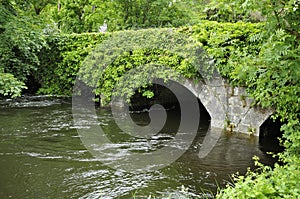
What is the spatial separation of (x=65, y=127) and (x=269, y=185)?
6200mm

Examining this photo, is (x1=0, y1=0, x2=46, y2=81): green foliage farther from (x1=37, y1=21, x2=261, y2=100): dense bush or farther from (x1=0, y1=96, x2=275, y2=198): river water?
(x1=37, y1=21, x2=261, y2=100): dense bush

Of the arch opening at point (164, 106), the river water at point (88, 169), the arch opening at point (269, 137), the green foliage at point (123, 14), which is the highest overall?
the green foliage at point (123, 14)

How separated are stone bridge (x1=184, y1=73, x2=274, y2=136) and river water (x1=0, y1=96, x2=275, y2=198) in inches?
12.1

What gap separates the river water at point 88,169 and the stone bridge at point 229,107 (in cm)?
31

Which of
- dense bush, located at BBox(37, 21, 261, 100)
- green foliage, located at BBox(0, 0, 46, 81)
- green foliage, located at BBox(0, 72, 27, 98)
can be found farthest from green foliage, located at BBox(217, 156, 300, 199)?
green foliage, located at BBox(0, 0, 46, 81)

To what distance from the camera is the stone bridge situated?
714 cm

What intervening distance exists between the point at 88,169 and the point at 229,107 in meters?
3.82

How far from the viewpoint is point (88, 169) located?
536cm

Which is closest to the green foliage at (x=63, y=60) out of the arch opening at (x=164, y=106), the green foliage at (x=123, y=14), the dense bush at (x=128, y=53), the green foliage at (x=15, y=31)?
the dense bush at (x=128, y=53)

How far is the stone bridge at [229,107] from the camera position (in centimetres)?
714

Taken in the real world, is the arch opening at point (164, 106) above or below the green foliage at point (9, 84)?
below

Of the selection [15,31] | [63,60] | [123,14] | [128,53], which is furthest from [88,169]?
[123,14]

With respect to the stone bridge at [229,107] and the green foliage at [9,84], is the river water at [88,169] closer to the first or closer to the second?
the stone bridge at [229,107]

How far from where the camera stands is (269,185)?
303cm
